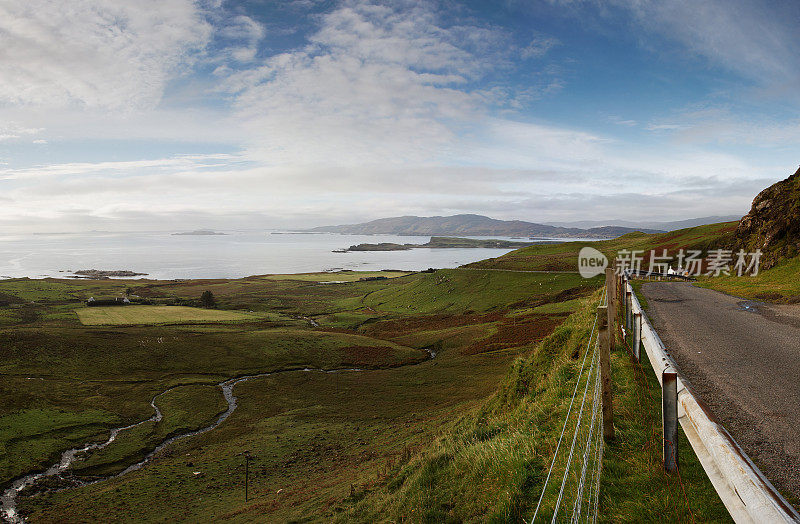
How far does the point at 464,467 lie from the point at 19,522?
1283 inches

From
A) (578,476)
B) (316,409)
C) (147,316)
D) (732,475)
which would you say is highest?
(732,475)

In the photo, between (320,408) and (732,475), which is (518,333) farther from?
(732,475)

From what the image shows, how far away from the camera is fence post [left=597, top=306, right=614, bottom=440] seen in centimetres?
720

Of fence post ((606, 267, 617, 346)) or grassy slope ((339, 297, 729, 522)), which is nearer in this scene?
grassy slope ((339, 297, 729, 522))

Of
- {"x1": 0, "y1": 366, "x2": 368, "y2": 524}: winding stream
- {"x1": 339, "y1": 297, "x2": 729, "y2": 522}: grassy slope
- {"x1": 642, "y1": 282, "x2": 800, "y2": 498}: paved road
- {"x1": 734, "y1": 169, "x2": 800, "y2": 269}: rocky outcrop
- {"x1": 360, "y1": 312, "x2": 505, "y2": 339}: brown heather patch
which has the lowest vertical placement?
{"x1": 0, "y1": 366, "x2": 368, "y2": 524}: winding stream

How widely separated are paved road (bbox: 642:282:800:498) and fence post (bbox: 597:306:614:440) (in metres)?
1.94

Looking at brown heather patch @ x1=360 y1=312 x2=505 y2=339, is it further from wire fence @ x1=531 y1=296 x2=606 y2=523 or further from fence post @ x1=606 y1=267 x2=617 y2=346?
wire fence @ x1=531 y1=296 x2=606 y2=523

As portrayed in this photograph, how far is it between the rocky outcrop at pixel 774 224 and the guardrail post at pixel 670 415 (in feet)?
119

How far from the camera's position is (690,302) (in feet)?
73.4

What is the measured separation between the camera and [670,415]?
219 inches

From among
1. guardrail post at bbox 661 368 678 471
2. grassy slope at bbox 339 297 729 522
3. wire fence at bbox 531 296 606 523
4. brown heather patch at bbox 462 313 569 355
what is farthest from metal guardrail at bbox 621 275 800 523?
brown heather patch at bbox 462 313 569 355

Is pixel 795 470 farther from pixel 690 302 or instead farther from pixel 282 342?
pixel 282 342

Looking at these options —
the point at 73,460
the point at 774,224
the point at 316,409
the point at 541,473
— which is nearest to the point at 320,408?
the point at 316,409

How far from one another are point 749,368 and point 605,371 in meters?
6.44
